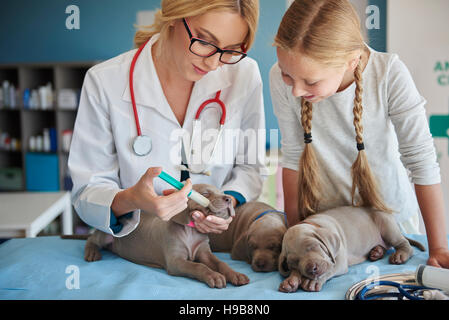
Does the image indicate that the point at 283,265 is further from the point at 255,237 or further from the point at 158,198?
the point at 158,198

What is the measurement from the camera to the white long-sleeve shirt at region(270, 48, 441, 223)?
36.0 inches

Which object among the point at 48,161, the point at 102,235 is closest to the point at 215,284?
the point at 102,235

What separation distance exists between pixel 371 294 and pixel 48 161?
47.1 inches

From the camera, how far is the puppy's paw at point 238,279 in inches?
35.3

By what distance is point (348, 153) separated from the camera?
0.97m

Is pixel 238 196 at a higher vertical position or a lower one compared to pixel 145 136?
lower

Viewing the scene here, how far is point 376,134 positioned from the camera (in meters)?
0.96

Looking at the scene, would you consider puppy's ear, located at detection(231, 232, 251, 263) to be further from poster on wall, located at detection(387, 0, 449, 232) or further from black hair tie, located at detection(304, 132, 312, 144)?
poster on wall, located at detection(387, 0, 449, 232)

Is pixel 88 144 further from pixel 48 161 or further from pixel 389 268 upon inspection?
pixel 389 268

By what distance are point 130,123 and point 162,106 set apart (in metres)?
0.09

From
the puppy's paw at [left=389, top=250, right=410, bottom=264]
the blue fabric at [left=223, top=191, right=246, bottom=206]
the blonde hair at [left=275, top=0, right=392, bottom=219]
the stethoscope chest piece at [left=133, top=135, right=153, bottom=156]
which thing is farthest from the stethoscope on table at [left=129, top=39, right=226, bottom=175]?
the puppy's paw at [left=389, top=250, right=410, bottom=264]

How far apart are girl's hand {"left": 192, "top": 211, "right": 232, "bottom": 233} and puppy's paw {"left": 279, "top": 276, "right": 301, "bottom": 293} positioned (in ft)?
0.62

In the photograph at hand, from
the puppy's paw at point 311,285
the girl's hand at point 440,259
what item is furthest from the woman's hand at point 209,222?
the girl's hand at point 440,259

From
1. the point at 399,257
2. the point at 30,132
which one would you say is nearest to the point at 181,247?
the point at 399,257
